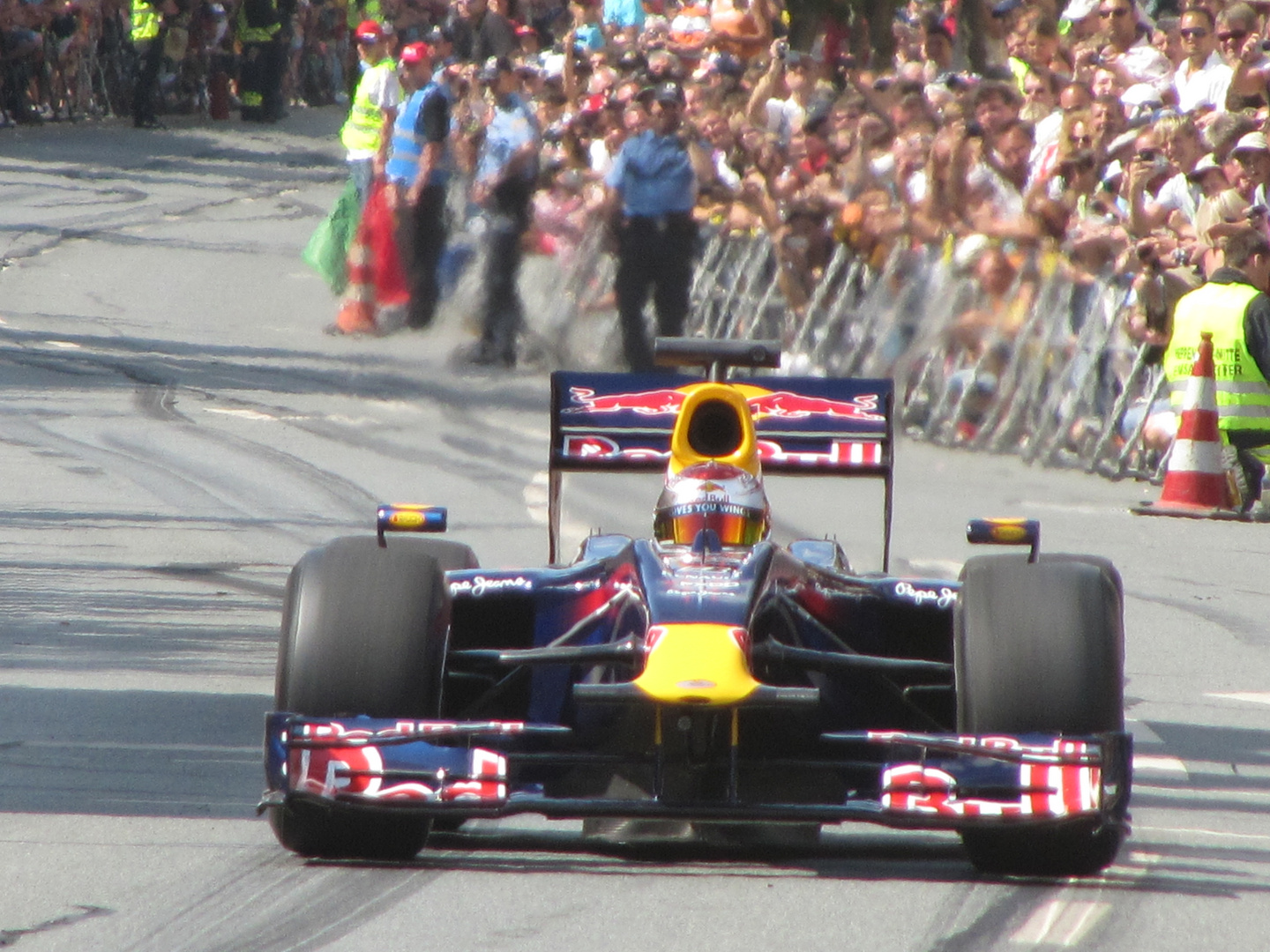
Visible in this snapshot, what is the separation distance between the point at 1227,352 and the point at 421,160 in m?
7.01

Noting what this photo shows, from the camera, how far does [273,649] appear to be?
8.80m

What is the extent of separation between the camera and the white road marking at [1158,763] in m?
7.27

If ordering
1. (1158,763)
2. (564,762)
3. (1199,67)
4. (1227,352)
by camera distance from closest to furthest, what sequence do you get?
(564,762), (1158,763), (1227,352), (1199,67)

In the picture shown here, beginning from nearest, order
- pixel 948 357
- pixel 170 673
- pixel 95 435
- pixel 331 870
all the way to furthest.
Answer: pixel 331 870
pixel 170 673
pixel 95 435
pixel 948 357

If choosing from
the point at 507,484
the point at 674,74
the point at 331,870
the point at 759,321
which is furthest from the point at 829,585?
the point at 674,74

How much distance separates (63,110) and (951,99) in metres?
19.3

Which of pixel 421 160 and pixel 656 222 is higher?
pixel 421 160

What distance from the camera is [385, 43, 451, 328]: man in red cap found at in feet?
57.6

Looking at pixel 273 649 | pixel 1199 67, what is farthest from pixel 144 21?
pixel 273 649

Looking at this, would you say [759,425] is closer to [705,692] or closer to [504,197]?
[705,692]

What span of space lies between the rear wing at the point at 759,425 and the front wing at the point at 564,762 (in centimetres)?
139

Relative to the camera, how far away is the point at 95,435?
552 inches

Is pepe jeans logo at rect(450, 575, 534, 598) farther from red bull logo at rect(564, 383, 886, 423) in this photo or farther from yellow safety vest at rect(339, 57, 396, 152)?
yellow safety vest at rect(339, 57, 396, 152)

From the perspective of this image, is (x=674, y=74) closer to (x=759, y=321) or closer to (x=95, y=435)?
(x=759, y=321)
